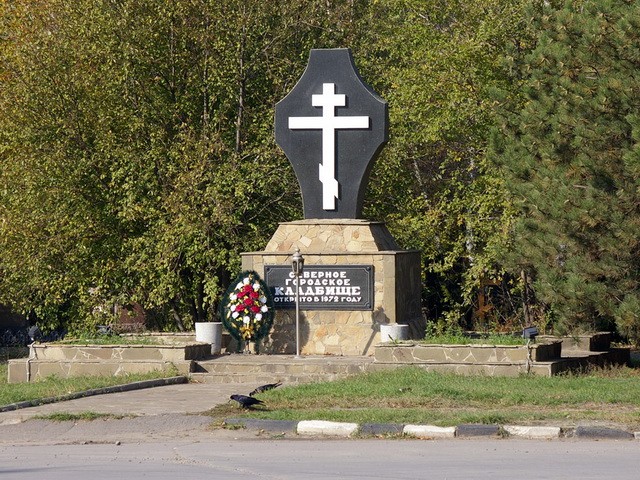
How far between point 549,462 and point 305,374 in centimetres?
898

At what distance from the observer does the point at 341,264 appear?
22828 mm

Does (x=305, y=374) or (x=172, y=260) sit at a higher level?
(x=172, y=260)

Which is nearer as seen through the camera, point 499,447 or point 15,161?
point 499,447

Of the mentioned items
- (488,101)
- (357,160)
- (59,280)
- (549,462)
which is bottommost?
(549,462)

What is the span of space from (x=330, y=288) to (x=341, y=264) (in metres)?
0.47

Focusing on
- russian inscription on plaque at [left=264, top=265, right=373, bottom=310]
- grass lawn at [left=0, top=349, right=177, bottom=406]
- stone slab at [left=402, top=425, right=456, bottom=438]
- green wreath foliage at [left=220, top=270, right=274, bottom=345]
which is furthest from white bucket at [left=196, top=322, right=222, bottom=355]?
stone slab at [left=402, top=425, right=456, bottom=438]

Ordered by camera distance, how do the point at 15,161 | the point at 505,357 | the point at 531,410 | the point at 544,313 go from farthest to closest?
the point at 544,313 < the point at 15,161 < the point at 505,357 < the point at 531,410

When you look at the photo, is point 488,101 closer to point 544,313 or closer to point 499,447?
point 544,313

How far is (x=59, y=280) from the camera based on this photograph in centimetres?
2884

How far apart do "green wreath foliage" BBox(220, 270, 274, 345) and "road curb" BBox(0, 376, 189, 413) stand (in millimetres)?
2747

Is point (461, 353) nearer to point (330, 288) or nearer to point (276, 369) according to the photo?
point (276, 369)

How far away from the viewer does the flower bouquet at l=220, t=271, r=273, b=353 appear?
22797 millimetres

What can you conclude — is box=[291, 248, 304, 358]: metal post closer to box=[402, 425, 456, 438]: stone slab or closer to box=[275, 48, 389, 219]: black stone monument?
box=[275, 48, 389, 219]: black stone monument

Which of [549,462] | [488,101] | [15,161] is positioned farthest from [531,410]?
[15,161]
